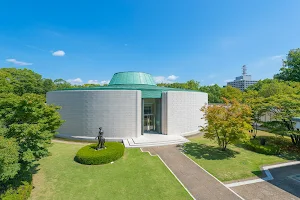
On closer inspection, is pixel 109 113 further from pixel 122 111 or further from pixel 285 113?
pixel 285 113

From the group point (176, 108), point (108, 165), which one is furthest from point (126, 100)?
point (108, 165)

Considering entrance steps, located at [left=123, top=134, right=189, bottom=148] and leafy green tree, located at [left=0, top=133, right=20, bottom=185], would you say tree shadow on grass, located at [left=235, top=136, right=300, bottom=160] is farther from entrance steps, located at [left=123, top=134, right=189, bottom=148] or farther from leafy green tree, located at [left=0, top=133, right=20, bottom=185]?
leafy green tree, located at [left=0, top=133, right=20, bottom=185]

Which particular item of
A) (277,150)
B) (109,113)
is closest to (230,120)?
(277,150)

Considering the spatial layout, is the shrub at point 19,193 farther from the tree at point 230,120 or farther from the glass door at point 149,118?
the glass door at point 149,118

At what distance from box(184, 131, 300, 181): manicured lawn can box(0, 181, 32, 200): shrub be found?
1178cm

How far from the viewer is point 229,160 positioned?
13.7 m

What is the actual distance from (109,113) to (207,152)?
12367 millimetres

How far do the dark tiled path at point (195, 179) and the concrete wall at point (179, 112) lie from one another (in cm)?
670

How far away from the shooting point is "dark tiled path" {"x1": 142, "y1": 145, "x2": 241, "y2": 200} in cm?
891

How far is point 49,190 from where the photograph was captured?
959 centimetres

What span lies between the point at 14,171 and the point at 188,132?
20.2 m

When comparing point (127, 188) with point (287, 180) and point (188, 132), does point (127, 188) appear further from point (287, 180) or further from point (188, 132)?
point (188, 132)

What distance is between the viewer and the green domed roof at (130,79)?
27.5 metres

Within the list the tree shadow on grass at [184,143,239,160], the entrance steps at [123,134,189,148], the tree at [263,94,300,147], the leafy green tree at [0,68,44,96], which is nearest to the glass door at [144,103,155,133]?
the entrance steps at [123,134,189,148]
